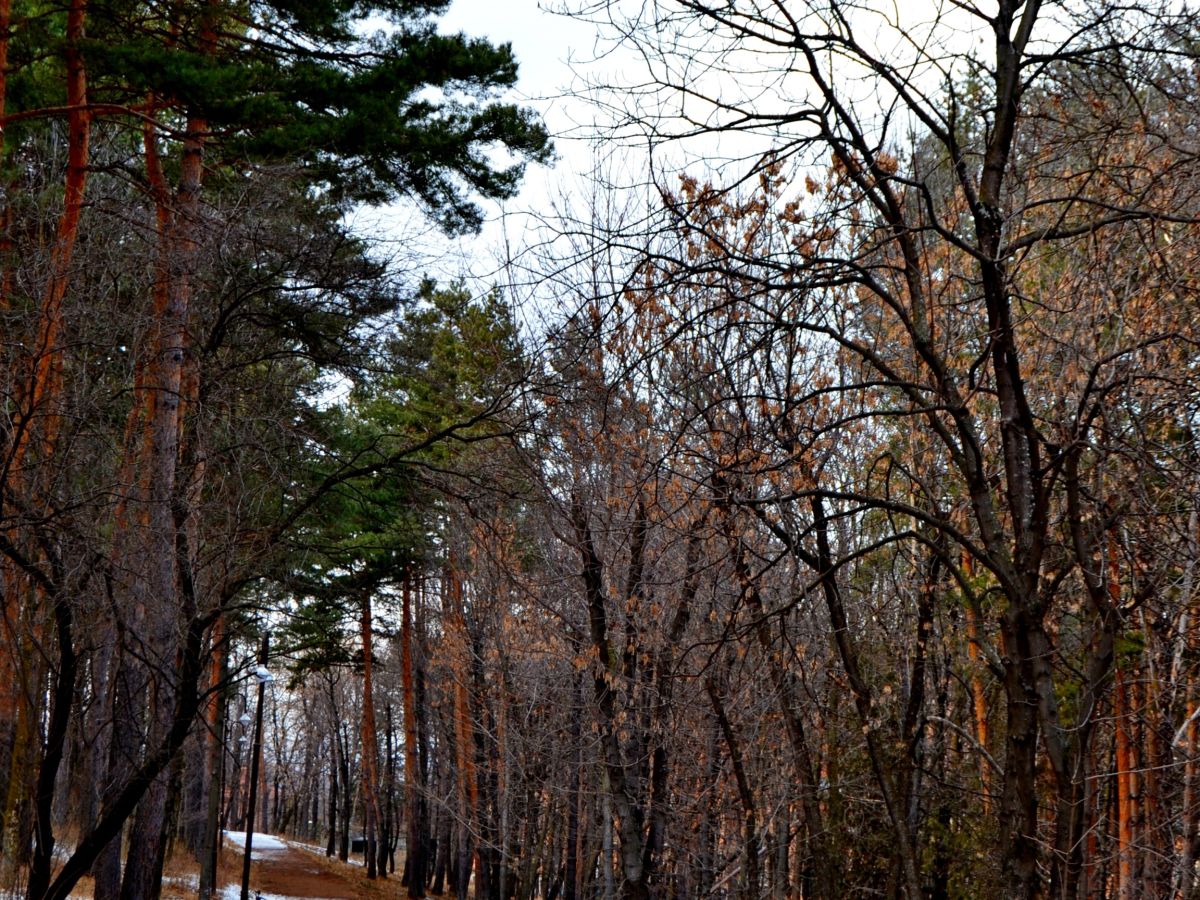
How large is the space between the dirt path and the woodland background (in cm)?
1310

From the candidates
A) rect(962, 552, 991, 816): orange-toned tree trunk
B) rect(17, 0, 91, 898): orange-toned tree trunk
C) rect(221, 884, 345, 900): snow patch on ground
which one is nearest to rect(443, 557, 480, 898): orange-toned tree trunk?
rect(221, 884, 345, 900): snow patch on ground

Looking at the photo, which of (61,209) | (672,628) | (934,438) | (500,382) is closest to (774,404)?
(934,438)

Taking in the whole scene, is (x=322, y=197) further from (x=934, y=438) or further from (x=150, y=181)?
(x=934, y=438)

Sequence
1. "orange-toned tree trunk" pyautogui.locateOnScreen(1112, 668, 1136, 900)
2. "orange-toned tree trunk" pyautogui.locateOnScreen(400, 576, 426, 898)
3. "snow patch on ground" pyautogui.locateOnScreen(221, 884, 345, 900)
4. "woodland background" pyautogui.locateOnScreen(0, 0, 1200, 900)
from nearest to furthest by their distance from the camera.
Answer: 1. "woodland background" pyautogui.locateOnScreen(0, 0, 1200, 900)
2. "orange-toned tree trunk" pyautogui.locateOnScreen(1112, 668, 1136, 900)
3. "snow patch on ground" pyautogui.locateOnScreen(221, 884, 345, 900)
4. "orange-toned tree trunk" pyautogui.locateOnScreen(400, 576, 426, 898)

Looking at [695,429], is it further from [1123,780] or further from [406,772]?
[406,772]

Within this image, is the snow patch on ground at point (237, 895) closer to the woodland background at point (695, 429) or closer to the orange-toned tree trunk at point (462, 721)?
the orange-toned tree trunk at point (462, 721)

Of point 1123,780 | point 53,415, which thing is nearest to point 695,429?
point 53,415

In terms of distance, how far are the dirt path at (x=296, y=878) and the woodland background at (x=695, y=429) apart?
13.1 meters

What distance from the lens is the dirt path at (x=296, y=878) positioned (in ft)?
82.1

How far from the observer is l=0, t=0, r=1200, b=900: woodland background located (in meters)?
3.96

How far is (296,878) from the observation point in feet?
95.6

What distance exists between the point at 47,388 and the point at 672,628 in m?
6.19

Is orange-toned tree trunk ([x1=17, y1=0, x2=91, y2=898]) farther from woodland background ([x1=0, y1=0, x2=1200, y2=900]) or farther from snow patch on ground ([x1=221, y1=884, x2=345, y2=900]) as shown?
snow patch on ground ([x1=221, y1=884, x2=345, y2=900])

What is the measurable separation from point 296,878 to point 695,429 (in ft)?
87.9
